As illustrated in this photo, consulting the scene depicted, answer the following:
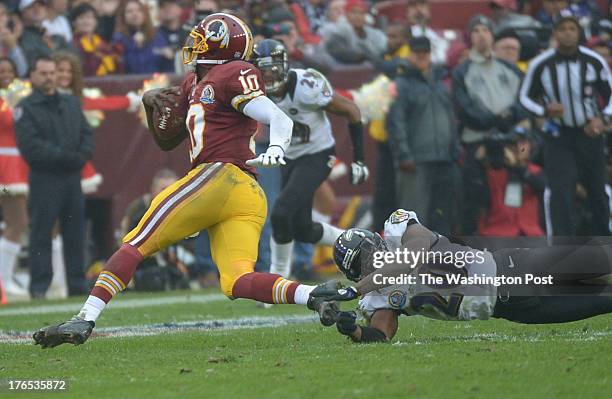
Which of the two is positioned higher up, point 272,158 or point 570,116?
point 570,116

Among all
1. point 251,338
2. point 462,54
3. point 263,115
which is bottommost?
point 251,338

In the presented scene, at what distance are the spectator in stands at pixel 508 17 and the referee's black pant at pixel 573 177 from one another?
→ 296 cm

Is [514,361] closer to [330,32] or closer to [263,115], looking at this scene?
[263,115]

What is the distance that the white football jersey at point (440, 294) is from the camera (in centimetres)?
696

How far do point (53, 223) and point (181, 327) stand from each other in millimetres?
3799

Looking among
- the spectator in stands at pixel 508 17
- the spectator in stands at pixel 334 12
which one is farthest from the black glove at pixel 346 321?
the spectator in stands at pixel 334 12

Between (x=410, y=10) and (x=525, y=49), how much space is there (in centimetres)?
133

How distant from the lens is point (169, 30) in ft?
47.6

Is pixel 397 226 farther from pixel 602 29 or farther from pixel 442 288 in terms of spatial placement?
pixel 602 29

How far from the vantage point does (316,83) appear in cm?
987

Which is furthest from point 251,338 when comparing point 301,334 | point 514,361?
point 514,361

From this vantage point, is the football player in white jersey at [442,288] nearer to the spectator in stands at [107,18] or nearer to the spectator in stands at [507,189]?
the spectator in stands at [507,189]

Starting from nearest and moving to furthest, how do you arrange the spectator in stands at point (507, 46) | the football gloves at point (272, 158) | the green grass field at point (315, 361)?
the green grass field at point (315, 361)
the football gloves at point (272, 158)
the spectator in stands at point (507, 46)

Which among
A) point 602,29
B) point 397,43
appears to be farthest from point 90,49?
point 602,29
